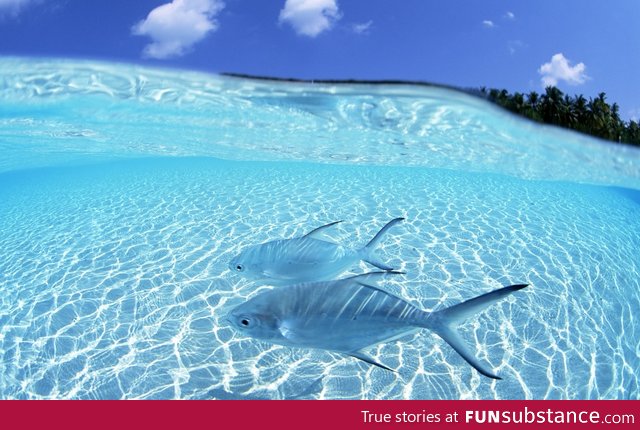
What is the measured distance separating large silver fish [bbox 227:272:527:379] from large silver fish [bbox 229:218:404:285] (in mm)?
1143

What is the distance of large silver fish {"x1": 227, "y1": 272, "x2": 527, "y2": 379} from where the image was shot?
3.04 m

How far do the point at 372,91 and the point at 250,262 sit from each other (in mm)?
6304

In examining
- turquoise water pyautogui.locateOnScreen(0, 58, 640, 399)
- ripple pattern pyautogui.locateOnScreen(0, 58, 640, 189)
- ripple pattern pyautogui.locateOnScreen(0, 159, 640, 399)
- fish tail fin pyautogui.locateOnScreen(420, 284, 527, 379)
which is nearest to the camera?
fish tail fin pyautogui.locateOnScreen(420, 284, 527, 379)

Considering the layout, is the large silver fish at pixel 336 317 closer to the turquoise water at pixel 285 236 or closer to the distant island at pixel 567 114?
the turquoise water at pixel 285 236

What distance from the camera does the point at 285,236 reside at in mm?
10320

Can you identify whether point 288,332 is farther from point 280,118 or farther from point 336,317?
point 280,118

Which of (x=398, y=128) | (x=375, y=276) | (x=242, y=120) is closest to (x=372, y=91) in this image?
(x=398, y=128)

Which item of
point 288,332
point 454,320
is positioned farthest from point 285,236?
point 454,320

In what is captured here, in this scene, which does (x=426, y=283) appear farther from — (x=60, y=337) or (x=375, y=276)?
(x=60, y=337)

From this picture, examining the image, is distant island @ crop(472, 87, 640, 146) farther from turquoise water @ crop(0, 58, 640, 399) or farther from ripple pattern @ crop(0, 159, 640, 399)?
ripple pattern @ crop(0, 159, 640, 399)

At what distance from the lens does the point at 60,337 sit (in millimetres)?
5965

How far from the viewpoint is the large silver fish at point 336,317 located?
304 cm
